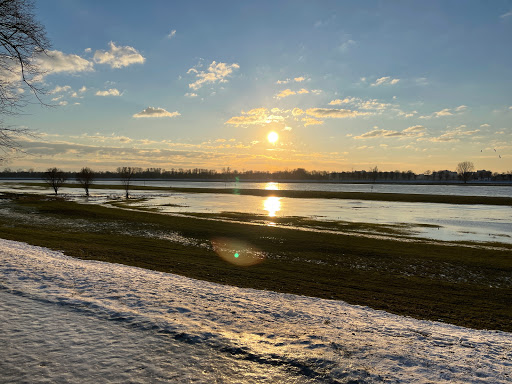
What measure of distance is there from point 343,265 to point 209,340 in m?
13.6

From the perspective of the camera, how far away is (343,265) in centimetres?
1892

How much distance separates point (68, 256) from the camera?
15.3 meters

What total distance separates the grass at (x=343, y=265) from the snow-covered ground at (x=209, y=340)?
2797 millimetres

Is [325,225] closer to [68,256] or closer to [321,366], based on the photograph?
[68,256]

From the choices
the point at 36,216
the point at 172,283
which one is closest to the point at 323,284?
the point at 172,283

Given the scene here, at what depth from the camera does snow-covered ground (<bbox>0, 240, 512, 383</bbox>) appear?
582cm

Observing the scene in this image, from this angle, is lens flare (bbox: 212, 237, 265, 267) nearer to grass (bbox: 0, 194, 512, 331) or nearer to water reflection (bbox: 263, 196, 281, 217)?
grass (bbox: 0, 194, 512, 331)

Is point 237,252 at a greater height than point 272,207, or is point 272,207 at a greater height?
point 272,207

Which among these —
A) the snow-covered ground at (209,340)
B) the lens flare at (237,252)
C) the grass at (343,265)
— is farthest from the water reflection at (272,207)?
the snow-covered ground at (209,340)

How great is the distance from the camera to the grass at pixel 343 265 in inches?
505

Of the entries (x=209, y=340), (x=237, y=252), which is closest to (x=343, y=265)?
(x=237, y=252)

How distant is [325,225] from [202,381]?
32.3 meters

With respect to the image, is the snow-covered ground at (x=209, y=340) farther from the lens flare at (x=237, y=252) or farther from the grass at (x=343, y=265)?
the lens flare at (x=237, y=252)

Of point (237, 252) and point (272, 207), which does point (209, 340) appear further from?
point (272, 207)
